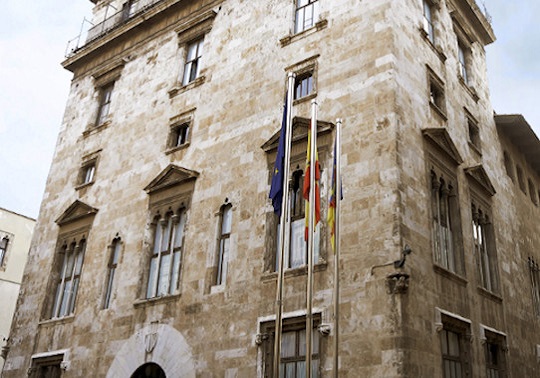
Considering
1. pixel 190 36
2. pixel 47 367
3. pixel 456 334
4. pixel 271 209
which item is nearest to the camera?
pixel 456 334

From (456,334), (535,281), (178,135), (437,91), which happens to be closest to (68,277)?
(178,135)

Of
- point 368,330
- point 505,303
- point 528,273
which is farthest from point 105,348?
point 528,273

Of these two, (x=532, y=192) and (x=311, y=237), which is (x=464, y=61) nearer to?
(x=532, y=192)

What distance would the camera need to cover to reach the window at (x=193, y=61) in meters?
20.5

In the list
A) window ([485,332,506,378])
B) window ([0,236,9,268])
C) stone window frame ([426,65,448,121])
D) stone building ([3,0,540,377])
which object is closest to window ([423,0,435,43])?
stone building ([3,0,540,377])

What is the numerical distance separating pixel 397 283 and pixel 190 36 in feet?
43.0

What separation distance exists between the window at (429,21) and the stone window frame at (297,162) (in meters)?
5.49

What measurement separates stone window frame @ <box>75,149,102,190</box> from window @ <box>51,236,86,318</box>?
2.37m

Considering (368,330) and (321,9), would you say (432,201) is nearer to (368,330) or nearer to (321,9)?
(368,330)

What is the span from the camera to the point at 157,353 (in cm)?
1568

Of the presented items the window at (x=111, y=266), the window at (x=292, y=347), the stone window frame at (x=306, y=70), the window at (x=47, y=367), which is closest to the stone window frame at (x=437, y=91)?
the stone window frame at (x=306, y=70)

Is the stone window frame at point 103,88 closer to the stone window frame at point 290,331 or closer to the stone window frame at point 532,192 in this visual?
the stone window frame at point 290,331

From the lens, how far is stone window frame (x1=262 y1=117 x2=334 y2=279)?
13.9m

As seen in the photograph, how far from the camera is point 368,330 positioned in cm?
1204
